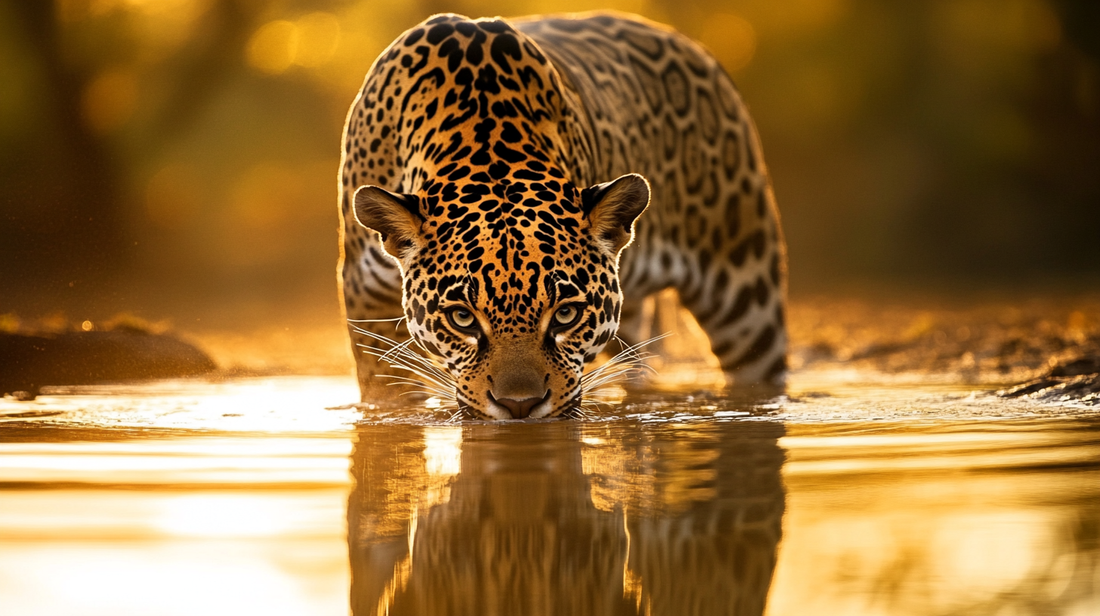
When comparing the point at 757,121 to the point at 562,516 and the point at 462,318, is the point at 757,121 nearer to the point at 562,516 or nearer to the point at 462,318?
the point at 462,318

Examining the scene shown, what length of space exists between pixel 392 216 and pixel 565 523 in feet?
7.19

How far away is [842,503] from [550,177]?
2283 mm

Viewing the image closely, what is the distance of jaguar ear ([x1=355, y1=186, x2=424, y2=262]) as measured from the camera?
4.75 m

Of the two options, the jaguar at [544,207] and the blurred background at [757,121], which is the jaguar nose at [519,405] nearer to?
the jaguar at [544,207]

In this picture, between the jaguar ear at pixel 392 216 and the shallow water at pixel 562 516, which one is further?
the jaguar ear at pixel 392 216

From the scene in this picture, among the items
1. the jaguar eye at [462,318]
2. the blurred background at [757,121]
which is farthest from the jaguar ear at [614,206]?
the blurred background at [757,121]

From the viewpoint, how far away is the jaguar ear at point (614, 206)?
480cm

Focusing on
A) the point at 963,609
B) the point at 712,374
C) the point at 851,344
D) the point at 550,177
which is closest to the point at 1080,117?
the point at 851,344

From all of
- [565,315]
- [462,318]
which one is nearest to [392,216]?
[462,318]

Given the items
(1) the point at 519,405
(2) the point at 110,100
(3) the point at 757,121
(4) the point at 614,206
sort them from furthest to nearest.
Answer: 1. (3) the point at 757,121
2. (2) the point at 110,100
3. (4) the point at 614,206
4. (1) the point at 519,405

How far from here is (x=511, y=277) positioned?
4488 mm

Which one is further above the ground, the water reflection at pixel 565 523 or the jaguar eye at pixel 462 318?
the jaguar eye at pixel 462 318

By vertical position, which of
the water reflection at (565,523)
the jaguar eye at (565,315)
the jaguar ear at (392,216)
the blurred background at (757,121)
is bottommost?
the water reflection at (565,523)

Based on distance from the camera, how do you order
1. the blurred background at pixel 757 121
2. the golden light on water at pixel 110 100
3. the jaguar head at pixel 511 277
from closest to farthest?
the jaguar head at pixel 511 277, the blurred background at pixel 757 121, the golden light on water at pixel 110 100
